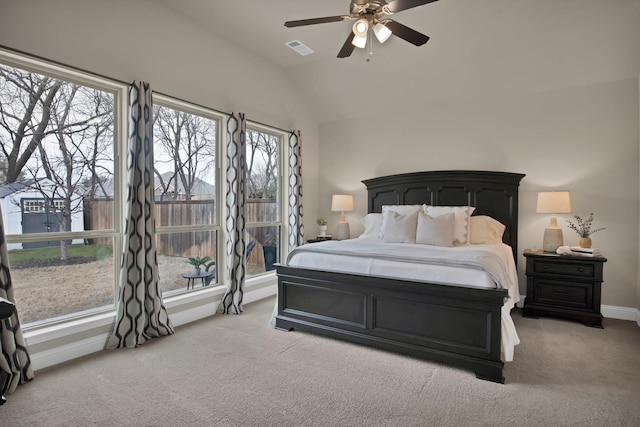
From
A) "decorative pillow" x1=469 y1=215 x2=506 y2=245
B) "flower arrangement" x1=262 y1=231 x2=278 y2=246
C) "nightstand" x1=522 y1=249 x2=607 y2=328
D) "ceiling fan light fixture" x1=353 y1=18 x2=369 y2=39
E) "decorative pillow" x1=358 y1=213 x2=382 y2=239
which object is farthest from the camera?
"flower arrangement" x1=262 y1=231 x2=278 y2=246

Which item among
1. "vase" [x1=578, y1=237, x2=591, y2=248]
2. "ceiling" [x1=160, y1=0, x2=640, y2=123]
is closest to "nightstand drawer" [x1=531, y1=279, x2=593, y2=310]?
"vase" [x1=578, y1=237, x2=591, y2=248]

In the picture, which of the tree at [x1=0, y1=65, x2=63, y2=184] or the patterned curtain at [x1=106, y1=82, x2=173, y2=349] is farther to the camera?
the patterned curtain at [x1=106, y1=82, x2=173, y2=349]

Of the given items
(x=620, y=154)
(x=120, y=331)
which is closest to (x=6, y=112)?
(x=120, y=331)

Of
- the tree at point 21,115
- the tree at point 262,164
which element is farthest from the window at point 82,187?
the tree at point 262,164

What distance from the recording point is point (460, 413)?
2.13 m

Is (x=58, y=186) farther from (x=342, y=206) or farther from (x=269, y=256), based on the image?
(x=342, y=206)

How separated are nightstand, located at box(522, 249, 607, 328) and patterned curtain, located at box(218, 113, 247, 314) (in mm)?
3340

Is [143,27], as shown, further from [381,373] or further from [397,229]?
[381,373]

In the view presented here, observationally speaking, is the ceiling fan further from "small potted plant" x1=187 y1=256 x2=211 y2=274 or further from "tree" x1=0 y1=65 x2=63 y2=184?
"small potted plant" x1=187 y1=256 x2=211 y2=274

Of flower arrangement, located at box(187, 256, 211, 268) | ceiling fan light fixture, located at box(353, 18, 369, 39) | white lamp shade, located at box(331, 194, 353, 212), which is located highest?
ceiling fan light fixture, located at box(353, 18, 369, 39)

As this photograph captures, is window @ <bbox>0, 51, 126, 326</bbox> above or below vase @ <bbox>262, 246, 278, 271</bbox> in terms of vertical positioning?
A: above

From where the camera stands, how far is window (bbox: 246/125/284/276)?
4883 millimetres

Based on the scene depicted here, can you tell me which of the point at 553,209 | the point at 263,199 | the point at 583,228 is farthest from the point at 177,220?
the point at 583,228

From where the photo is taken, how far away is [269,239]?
523cm
